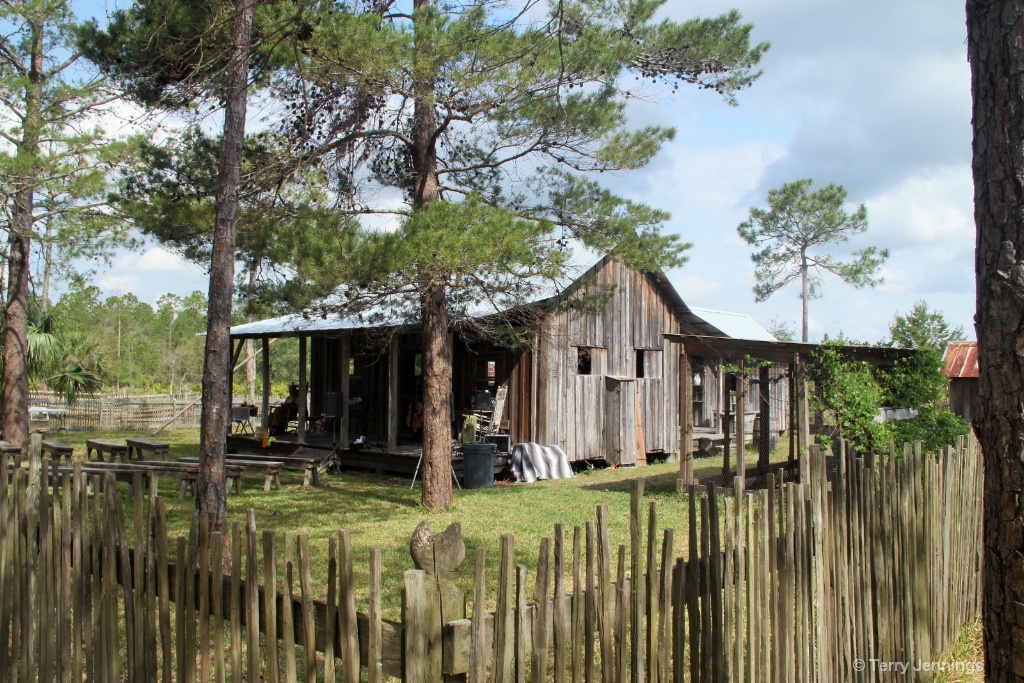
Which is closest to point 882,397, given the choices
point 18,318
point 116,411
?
point 18,318

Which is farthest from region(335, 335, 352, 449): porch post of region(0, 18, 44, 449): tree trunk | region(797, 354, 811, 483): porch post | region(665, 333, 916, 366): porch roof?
region(797, 354, 811, 483): porch post

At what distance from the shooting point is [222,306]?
7.41 meters

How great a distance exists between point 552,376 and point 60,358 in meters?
12.9

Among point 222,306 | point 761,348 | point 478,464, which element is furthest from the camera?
point 478,464

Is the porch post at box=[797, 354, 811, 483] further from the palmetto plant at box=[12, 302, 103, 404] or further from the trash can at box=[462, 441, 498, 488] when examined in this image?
the palmetto plant at box=[12, 302, 103, 404]

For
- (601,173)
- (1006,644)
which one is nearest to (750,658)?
(1006,644)

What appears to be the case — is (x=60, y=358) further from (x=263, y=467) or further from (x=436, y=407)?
(x=436, y=407)

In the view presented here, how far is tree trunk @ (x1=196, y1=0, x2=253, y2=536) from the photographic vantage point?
7305mm

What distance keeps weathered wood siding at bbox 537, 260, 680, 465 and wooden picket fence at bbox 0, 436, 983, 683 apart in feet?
37.4

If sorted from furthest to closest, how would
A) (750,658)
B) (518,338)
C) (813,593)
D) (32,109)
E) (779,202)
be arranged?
1. (779,202)
2. (32,109)
3. (518,338)
4. (813,593)
5. (750,658)

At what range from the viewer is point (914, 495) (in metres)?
4.85

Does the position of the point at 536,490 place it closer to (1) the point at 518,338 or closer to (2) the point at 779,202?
(1) the point at 518,338

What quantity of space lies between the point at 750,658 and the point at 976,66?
259 centimetres

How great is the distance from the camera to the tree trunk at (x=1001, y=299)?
2.88m
